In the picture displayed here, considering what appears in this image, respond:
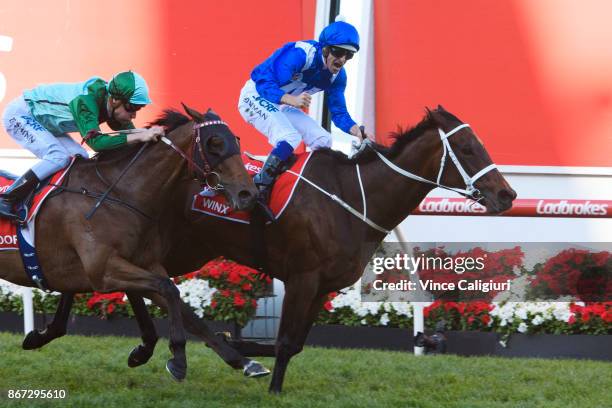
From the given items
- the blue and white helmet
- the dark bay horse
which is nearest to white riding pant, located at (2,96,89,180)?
the dark bay horse

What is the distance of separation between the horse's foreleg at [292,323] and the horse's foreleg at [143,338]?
0.75 m

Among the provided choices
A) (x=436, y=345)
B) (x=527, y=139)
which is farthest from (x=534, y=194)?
(x=436, y=345)

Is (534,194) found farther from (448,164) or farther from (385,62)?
(448,164)

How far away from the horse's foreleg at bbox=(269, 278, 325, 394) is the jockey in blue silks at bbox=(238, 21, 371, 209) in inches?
22.6

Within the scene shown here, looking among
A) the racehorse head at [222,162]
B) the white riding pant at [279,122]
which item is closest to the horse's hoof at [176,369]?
the racehorse head at [222,162]

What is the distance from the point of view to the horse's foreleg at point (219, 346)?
5.20m

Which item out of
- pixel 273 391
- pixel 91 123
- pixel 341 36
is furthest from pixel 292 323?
pixel 341 36

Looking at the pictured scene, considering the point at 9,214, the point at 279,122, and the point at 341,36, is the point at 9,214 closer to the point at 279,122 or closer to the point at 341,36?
the point at 279,122

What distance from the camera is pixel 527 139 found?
10.5 m

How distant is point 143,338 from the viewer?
18.9 feet

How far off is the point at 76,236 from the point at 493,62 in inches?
255

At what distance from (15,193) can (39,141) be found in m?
0.39

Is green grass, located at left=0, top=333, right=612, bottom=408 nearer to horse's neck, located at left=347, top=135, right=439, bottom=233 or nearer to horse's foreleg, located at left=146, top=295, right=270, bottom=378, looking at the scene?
horse's foreleg, located at left=146, top=295, right=270, bottom=378

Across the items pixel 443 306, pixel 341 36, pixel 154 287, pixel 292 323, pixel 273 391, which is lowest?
pixel 273 391
